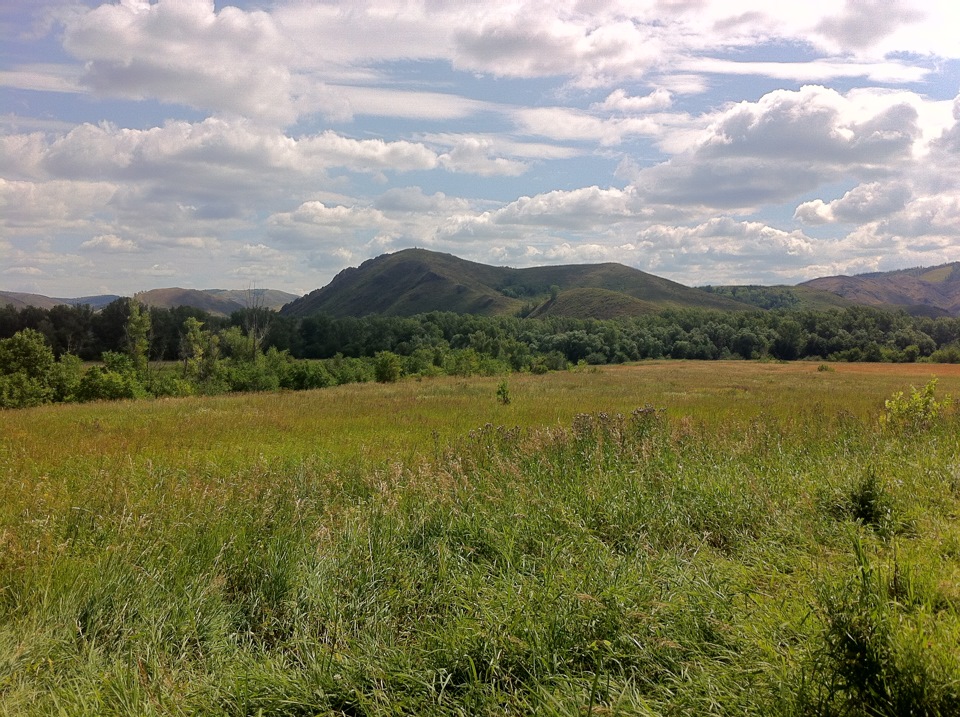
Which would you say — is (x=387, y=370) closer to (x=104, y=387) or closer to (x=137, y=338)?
(x=137, y=338)

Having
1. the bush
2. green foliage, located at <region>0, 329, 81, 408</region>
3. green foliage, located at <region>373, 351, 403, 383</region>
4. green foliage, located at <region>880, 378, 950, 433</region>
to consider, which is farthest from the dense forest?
green foliage, located at <region>880, 378, 950, 433</region>

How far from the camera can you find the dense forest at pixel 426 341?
54.1m

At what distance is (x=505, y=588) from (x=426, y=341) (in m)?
93.0

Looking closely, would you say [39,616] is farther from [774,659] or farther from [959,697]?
[959,697]

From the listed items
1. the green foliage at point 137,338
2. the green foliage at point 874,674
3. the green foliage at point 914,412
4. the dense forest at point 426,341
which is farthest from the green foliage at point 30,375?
the green foliage at point 874,674

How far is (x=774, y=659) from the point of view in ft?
9.60

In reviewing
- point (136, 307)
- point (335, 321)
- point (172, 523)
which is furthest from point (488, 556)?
point (335, 321)

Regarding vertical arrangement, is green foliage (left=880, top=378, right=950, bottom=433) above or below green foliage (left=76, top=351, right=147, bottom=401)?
above

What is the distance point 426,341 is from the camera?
96375mm

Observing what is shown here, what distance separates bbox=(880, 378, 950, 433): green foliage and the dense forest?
145 ft

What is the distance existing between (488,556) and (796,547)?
2576 millimetres

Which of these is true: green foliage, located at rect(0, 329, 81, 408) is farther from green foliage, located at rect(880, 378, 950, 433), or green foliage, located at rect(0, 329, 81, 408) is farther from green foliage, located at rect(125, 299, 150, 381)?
green foliage, located at rect(880, 378, 950, 433)

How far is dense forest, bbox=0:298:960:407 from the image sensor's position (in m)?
54.1

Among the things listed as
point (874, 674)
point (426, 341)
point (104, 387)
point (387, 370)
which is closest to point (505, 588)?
point (874, 674)
